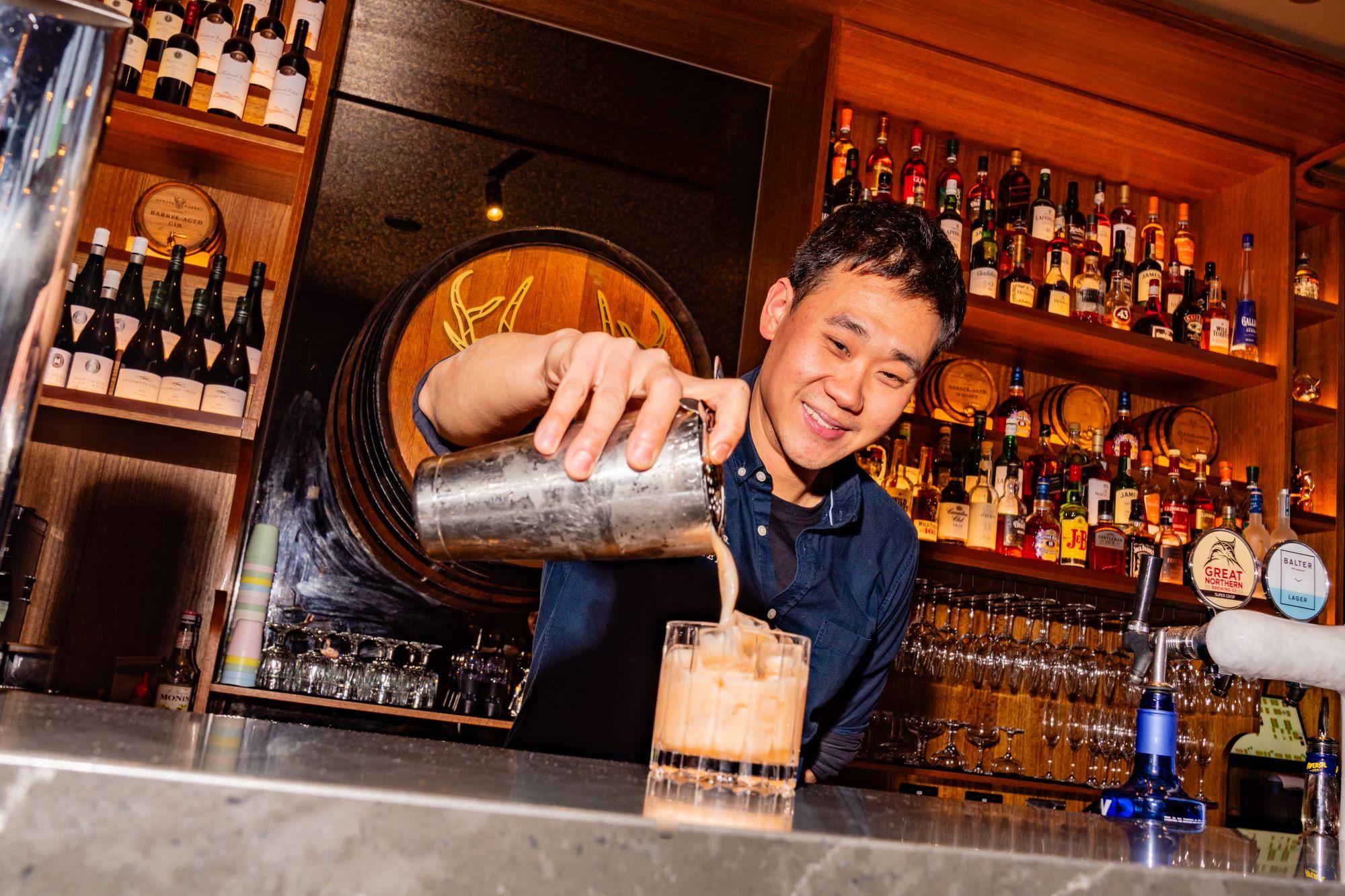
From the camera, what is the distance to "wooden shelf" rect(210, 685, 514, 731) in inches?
89.4

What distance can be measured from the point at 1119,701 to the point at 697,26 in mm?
2182

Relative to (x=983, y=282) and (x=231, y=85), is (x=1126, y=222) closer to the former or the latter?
(x=983, y=282)

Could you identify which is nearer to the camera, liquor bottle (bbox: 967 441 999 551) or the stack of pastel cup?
the stack of pastel cup

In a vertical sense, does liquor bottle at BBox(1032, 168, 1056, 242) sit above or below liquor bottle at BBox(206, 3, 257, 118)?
above

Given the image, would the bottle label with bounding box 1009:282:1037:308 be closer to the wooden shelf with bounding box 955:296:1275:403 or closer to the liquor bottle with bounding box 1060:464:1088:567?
the wooden shelf with bounding box 955:296:1275:403

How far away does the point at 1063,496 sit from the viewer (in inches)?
120

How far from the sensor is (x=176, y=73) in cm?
242

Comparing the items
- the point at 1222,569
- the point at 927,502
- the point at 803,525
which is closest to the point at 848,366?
the point at 803,525

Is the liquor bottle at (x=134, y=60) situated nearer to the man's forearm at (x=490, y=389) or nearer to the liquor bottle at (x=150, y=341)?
the liquor bottle at (x=150, y=341)

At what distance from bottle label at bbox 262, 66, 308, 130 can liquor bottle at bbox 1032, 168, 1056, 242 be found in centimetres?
203

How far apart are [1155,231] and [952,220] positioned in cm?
83

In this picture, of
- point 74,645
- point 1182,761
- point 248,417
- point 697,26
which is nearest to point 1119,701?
point 1182,761

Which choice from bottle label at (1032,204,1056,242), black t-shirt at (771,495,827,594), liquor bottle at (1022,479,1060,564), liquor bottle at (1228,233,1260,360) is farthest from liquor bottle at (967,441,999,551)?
black t-shirt at (771,495,827,594)

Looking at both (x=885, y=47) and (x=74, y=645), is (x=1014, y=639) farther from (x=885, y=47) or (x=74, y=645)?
(x=74, y=645)
